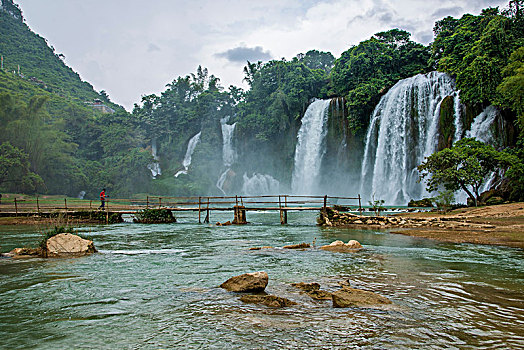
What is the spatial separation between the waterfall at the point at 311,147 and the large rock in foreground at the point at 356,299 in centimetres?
3286

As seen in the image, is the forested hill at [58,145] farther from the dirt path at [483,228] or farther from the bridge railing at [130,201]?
the dirt path at [483,228]

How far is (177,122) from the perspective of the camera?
61.5 metres

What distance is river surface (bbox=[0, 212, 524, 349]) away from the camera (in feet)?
13.5

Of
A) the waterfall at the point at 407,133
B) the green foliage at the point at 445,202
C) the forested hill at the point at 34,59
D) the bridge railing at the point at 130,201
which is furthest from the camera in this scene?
the forested hill at the point at 34,59

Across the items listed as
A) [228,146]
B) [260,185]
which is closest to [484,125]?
[260,185]

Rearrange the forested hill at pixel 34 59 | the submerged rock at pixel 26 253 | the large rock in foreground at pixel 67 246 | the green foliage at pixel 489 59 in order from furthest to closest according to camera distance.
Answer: the forested hill at pixel 34 59, the green foliage at pixel 489 59, the large rock in foreground at pixel 67 246, the submerged rock at pixel 26 253

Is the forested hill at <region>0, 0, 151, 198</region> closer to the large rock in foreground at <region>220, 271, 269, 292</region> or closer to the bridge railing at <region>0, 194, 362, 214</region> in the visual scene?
the bridge railing at <region>0, 194, 362, 214</region>

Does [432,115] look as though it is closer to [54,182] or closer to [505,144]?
[505,144]

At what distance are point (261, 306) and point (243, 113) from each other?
47803mm

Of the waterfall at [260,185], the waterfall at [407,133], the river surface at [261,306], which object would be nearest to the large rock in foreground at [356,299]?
the river surface at [261,306]

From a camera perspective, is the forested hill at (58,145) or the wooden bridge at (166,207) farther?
the forested hill at (58,145)

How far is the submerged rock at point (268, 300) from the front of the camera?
527 cm

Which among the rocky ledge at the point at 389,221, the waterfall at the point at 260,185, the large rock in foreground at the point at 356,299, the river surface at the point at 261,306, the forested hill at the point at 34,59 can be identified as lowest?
the river surface at the point at 261,306

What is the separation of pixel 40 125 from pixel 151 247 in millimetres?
42084
